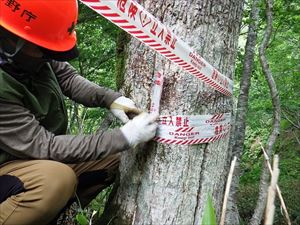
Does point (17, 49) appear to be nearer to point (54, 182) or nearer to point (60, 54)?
point (60, 54)

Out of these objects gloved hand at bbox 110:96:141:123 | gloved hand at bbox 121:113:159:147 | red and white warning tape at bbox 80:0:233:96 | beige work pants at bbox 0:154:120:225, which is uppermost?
red and white warning tape at bbox 80:0:233:96

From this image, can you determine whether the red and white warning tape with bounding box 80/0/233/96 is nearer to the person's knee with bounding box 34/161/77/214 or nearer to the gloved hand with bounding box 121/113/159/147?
the gloved hand with bounding box 121/113/159/147

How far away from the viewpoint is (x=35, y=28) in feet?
6.89

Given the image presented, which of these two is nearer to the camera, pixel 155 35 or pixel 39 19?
pixel 155 35

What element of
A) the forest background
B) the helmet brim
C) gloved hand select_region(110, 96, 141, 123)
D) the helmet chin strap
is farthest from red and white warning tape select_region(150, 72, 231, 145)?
the forest background

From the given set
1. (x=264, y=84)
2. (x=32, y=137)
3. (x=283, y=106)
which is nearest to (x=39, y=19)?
(x=32, y=137)

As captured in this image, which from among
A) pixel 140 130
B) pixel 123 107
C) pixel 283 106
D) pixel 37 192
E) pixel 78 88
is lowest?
pixel 37 192

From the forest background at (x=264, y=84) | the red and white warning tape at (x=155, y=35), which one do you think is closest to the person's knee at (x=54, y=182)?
the red and white warning tape at (x=155, y=35)

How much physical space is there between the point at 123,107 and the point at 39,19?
66cm

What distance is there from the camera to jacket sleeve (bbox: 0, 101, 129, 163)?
2.08 m

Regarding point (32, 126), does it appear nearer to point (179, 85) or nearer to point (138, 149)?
point (138, 149)

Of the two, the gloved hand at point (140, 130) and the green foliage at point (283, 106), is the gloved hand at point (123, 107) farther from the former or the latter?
the green foliage at point (283, 106)

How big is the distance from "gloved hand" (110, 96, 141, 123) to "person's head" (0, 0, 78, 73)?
410mm

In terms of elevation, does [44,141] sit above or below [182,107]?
below
